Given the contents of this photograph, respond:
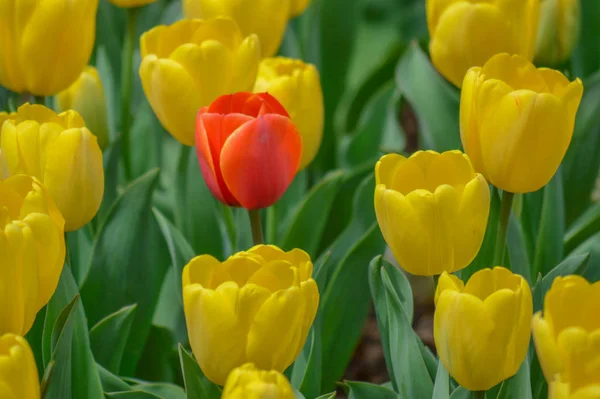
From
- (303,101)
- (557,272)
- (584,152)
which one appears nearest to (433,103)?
(584,152)

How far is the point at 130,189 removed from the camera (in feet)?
3.70

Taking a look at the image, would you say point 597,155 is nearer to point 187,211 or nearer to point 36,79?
point 187,211

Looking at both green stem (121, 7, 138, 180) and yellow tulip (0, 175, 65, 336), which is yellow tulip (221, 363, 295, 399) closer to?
yellow tulip (0, 175, 65, 336)

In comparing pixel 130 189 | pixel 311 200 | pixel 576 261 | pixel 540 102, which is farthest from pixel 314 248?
pixel 540 102

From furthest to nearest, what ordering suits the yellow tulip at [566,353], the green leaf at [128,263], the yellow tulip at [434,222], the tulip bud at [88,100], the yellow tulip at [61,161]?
the tulip bud at [88,100], the green leaf at [128,263], the yellow tulip at [61,161], the yellow tulip at [434,222], the yellow tulip at [566,353]

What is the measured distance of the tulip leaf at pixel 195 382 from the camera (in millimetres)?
839

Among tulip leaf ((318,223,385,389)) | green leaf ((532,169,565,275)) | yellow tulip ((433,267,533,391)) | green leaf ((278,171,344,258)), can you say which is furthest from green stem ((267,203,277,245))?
yellow tulip ((433,267,533,391))

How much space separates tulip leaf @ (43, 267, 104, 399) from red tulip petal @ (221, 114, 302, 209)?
190 mm

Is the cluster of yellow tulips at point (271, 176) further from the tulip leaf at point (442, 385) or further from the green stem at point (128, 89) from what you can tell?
the green stem at point (128, 89)

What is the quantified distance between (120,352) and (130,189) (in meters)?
0.20

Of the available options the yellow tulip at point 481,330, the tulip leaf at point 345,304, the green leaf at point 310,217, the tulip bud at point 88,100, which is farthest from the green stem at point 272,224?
the yellow tulip at point 481,330

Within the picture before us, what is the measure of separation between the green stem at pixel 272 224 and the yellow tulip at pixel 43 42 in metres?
0.35

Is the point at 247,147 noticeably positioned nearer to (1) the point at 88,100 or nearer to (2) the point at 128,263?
(2) the point at 128,263

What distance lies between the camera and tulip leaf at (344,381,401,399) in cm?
94
